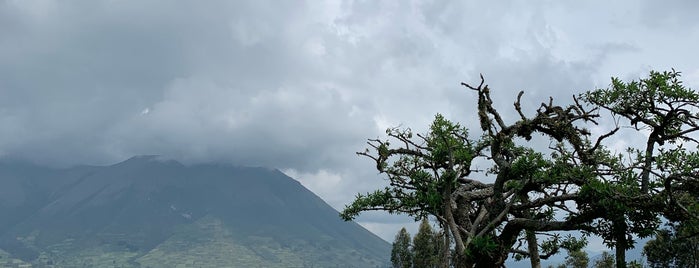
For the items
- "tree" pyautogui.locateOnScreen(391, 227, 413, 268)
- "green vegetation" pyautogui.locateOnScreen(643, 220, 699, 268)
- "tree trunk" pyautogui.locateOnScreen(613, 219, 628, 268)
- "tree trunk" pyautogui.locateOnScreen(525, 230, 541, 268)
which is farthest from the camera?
"tree" pyautogui.locateOnScreen(391, 227, 413, 268)

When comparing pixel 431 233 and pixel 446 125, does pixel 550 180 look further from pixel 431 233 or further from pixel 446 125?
pixel 431 233

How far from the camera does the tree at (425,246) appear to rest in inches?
3410

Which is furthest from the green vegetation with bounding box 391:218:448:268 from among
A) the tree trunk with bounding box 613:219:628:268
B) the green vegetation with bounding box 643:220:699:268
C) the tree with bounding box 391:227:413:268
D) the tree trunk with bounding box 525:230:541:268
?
the tree trunk with bounding box 613:219:628:268

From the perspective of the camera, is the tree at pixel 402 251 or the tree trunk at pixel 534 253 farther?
the tree at pixel 402 251

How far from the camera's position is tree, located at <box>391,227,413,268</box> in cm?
9525

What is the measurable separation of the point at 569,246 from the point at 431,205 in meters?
4.84

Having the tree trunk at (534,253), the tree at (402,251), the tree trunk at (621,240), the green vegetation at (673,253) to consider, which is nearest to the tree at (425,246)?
the tree at (402,251)

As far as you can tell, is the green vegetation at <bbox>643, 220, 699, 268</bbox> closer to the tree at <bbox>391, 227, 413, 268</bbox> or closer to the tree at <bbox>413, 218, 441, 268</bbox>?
the tree at <bbox>413, 218, 441, 268</bbox>

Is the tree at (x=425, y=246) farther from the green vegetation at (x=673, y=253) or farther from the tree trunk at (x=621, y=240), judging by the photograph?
the tree trunk at (x=621, y=240)

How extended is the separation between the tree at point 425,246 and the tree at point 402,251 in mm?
5472

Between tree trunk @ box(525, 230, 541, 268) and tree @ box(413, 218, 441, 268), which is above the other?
tree @ box(413, 218, 441, 268)

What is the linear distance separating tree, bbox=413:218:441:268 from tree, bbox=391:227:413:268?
5.47 metres

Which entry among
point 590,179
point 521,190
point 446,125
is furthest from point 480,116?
point 590,179

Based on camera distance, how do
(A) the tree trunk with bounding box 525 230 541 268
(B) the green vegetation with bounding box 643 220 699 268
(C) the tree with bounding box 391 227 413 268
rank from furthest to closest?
(C) the tree with bounding box 391 227 413 268 < (B) the green vegetation with bounding box 643 220 699 268 < (A) the tree trunk with bounding box 525 230 541 268
